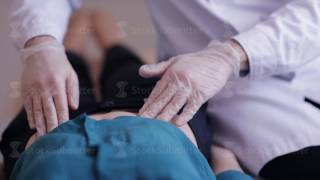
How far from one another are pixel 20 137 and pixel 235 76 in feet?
1.33

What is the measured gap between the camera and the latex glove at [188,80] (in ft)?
2.45

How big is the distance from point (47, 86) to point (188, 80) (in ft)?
0.81

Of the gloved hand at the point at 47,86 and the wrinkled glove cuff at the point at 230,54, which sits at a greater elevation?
the wrinkled glove cuff at the point at 230,54

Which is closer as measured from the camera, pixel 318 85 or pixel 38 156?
pixel 38 156

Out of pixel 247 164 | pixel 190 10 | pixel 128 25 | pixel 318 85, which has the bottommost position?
pixel 128 25

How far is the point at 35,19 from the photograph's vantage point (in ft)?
3.01

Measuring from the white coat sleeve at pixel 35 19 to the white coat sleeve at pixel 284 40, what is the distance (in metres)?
0.36

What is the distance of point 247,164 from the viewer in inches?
33.5

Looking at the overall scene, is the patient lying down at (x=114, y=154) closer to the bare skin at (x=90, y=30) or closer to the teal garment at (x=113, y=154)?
the teal garment at (x=113, y=154)

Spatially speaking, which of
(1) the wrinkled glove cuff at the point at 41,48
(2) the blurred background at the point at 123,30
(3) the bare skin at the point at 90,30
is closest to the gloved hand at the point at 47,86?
(1) the wrinkled glove cuff at the point at 41,48

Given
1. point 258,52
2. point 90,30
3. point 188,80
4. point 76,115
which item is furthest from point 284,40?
point 90,30

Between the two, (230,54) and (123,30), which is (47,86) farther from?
(123,30)

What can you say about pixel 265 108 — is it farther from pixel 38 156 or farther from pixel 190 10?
pixel 38 156

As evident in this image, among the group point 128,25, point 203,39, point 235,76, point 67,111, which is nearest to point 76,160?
point 67,111
